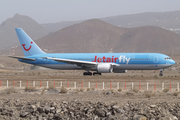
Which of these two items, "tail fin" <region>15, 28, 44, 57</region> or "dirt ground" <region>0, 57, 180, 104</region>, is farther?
"tail fin" <region>15, 28, 44, 57</region>

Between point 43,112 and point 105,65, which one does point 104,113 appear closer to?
point 43,112

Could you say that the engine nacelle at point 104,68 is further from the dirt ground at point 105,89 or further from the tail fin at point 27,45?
the tail fin at point 27,45

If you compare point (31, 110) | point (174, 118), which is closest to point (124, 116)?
point (174, 118)

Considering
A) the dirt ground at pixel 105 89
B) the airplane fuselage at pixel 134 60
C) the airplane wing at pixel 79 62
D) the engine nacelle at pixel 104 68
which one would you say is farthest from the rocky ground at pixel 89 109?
the airplane wing at pixel 79 62

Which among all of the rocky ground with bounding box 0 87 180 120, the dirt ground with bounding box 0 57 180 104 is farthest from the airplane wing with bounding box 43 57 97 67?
the rocky ground with bounding box 0 87 180 120

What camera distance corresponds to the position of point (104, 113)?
73.4 ft

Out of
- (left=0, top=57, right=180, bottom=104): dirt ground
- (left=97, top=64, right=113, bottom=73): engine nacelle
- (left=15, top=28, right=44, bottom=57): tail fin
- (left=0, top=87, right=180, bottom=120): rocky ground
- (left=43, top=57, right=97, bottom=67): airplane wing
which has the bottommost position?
(left=0, top=87, right=180, bottom=120): rocky ground

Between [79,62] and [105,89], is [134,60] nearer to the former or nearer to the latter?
[79,62]

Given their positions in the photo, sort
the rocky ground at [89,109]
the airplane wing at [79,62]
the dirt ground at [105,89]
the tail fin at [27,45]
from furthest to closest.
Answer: the tail fin at [27,45] → the airplane wing at [79,62] → the dirt ground at [105,89] → the rocky ground at [89,109]

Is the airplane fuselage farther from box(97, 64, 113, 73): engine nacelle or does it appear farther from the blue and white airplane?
box(97, 64, 113, 73): engine nacelle

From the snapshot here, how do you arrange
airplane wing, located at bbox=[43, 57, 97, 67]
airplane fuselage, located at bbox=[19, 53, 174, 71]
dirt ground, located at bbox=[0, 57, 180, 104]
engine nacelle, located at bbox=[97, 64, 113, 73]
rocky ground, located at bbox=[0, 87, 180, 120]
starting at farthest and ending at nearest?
airplane wing, located at bbox=[43, 57, 97, 67]
airplane fuselage, located at bbox=[19, 53, 174, 71]
engine nacelle, located at bbox=[97, 64, 113, 73]
dirt ground, located at bbox=[0, 57, 180, 104]
rocky ground, located at bbox=[0, 87, 180, 120]

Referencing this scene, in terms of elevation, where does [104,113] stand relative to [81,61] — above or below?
below

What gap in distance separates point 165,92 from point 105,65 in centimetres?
2252

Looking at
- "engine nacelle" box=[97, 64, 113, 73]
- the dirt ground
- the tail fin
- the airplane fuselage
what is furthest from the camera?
the tail fin
